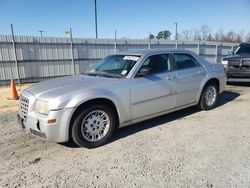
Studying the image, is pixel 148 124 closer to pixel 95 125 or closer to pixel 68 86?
pixel 95 125

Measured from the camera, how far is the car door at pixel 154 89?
4223mm

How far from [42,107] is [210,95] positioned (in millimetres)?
4229

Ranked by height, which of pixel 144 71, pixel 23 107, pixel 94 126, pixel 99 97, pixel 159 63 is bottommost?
pixel 94 126

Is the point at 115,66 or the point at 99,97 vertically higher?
the point at 115,66

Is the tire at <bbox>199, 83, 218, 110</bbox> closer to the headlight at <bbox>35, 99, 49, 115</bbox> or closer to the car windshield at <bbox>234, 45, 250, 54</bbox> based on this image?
the headlight at <bbox>35, 99, 49, 115</bbox>

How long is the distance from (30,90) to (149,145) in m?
2.31

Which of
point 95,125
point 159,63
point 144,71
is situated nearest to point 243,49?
point 159,63

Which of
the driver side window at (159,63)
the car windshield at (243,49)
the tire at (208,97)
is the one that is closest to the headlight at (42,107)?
the driver side window at (159,63)

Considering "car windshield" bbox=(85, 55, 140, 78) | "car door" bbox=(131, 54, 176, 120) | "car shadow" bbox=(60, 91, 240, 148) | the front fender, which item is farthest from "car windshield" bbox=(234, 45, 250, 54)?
the front fender

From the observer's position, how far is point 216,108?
601 cm

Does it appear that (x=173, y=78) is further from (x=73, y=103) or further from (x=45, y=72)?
(x=45, y=72)

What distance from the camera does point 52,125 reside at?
11.2 ft

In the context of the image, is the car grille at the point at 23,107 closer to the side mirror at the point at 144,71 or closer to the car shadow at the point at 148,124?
the car shadow at the point at 148,124

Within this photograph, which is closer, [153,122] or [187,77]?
[153,122]
